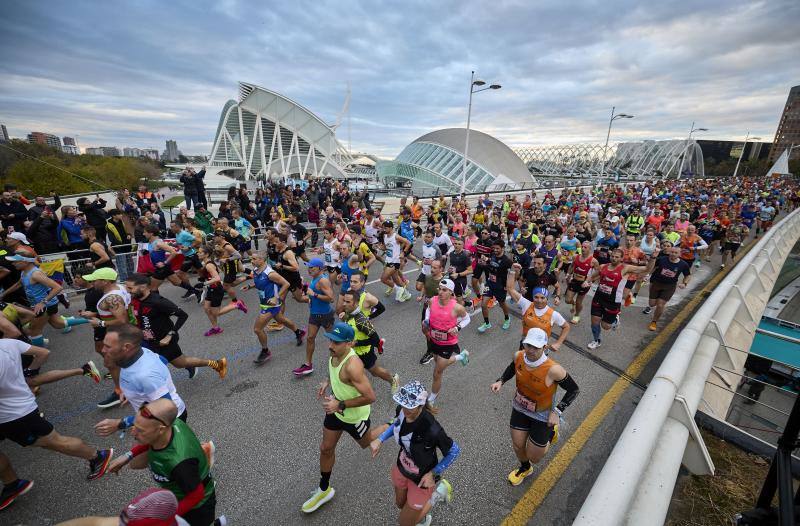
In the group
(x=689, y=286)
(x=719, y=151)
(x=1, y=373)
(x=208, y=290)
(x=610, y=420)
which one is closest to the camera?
(x=1, y=373)

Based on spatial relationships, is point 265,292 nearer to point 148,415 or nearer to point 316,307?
point 316,307

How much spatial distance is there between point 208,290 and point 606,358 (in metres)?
7.32

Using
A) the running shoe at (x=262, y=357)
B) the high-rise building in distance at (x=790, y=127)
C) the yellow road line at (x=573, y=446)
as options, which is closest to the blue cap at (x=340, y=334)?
the yellow road line at (x=573, y=446)

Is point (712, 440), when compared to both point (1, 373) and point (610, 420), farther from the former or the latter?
point (1, 373)

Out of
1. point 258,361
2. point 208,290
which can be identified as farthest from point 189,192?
point 258,361

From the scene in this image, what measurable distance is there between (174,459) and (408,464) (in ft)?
5.50

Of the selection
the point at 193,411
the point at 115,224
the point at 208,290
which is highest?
the point at 115,224

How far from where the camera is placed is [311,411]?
4.54 meters

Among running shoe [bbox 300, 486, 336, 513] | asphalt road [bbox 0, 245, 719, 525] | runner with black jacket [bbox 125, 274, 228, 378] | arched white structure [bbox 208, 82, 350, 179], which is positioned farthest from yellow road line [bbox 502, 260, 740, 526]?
arched white structure [bbox 208, 82, 350, 179]

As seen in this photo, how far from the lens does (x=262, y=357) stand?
564 cm

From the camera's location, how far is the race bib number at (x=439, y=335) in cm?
468

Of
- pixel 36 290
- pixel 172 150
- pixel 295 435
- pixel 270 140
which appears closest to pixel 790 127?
pixel 270 140

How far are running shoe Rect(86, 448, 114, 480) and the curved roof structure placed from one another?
111 ft

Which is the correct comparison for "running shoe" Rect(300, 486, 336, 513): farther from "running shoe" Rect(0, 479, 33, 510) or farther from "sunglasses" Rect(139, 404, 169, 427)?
"running shoe" Rect(0, 479, 33, 510)
